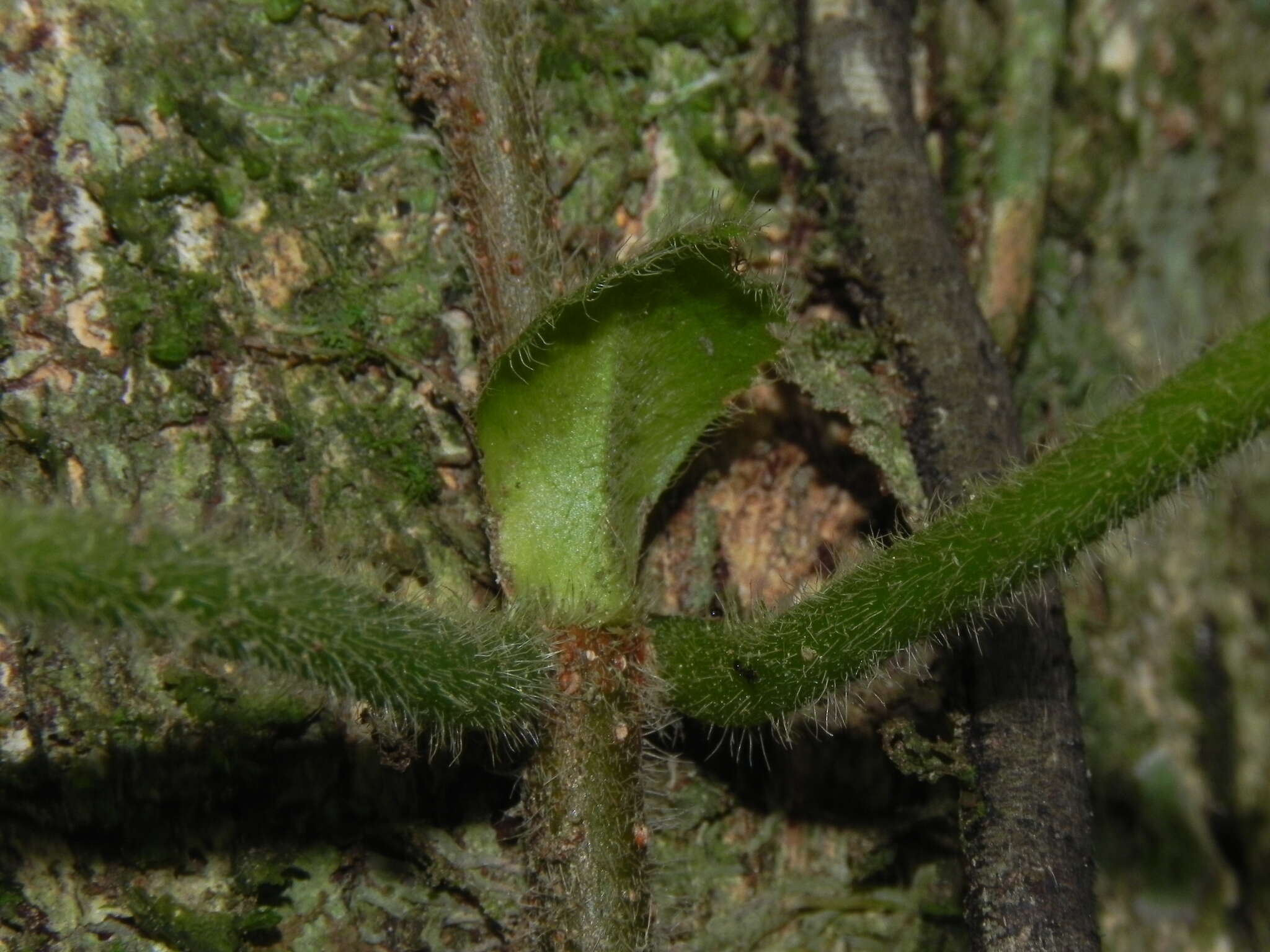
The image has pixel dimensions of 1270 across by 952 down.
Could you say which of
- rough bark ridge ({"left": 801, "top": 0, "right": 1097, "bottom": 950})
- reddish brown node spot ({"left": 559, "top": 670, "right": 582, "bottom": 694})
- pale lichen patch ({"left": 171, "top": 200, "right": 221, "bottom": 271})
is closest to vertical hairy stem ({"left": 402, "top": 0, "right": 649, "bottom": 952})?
reddish brown node spot ({"left": 559, "top": 670, "right": 582, "bottom": 694})

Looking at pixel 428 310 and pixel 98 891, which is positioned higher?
pixel 428 310

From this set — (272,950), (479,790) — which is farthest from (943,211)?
(272,950)

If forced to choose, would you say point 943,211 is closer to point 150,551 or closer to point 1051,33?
point 1051,33

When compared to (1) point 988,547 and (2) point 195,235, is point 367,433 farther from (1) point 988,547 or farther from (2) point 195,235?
(1) point 988,547

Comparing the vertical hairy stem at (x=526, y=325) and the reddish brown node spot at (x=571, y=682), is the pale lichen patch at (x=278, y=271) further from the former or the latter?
the reddish brown node spot at (x=571, y=682)

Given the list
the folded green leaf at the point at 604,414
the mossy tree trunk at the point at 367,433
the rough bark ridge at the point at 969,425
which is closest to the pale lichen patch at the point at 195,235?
the mossy tree trunk at the point at 367,433
